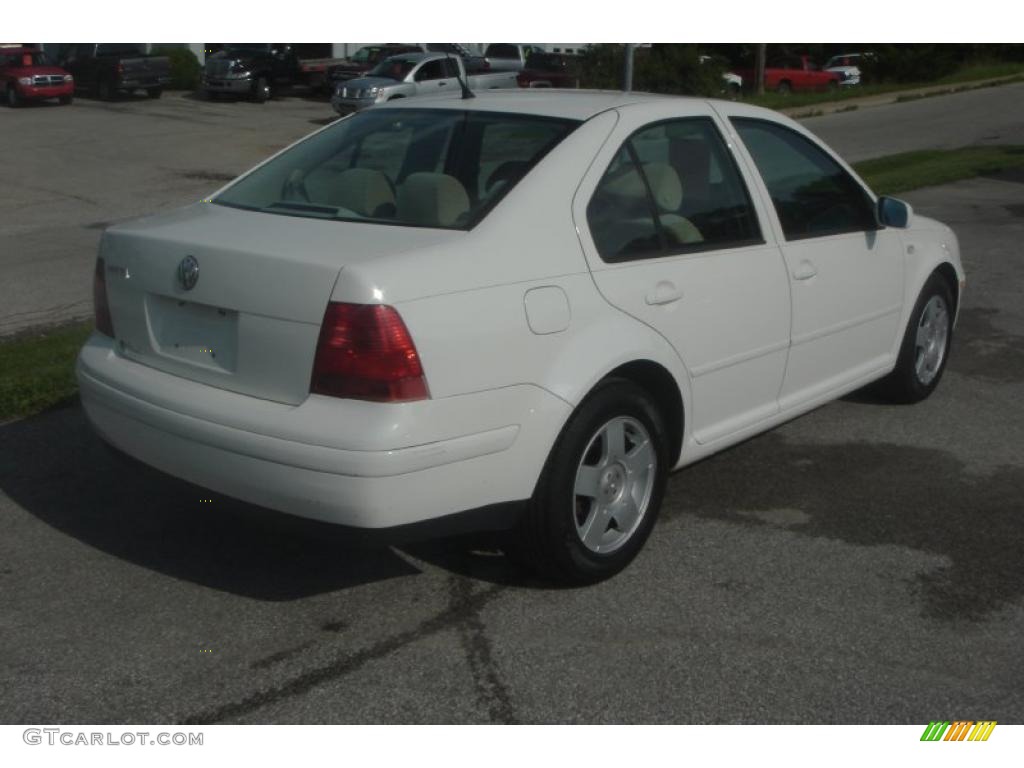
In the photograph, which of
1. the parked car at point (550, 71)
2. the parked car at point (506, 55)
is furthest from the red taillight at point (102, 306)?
the parked car at point (506, 55)

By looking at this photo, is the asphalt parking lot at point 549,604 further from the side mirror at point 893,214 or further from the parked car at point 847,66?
the parked car at point 847,66

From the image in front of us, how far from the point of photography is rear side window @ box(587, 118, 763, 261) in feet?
15.0

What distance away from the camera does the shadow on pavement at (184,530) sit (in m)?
4.25

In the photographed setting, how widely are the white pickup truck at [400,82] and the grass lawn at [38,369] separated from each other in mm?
20753

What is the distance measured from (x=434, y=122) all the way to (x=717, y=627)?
2215mm

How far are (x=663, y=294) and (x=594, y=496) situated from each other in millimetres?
770

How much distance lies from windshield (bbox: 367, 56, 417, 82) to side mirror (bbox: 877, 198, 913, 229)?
80.1ft

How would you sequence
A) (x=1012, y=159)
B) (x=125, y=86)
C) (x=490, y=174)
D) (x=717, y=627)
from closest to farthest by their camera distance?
(x=717, y=627) < (x=490, y=174) < (x=1012, y=159) < (x=125, y=86)

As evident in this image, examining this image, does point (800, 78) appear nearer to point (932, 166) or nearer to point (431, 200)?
point (932, 166)

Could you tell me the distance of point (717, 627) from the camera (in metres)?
4.15

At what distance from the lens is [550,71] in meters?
32.6

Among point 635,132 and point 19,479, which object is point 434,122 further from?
point 19,479

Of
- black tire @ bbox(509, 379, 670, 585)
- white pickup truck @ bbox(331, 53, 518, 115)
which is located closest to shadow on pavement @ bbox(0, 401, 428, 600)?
black tire @ bbox(509, 379, 670, 585)

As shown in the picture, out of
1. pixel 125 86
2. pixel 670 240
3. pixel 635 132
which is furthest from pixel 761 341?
pixel 125 86
